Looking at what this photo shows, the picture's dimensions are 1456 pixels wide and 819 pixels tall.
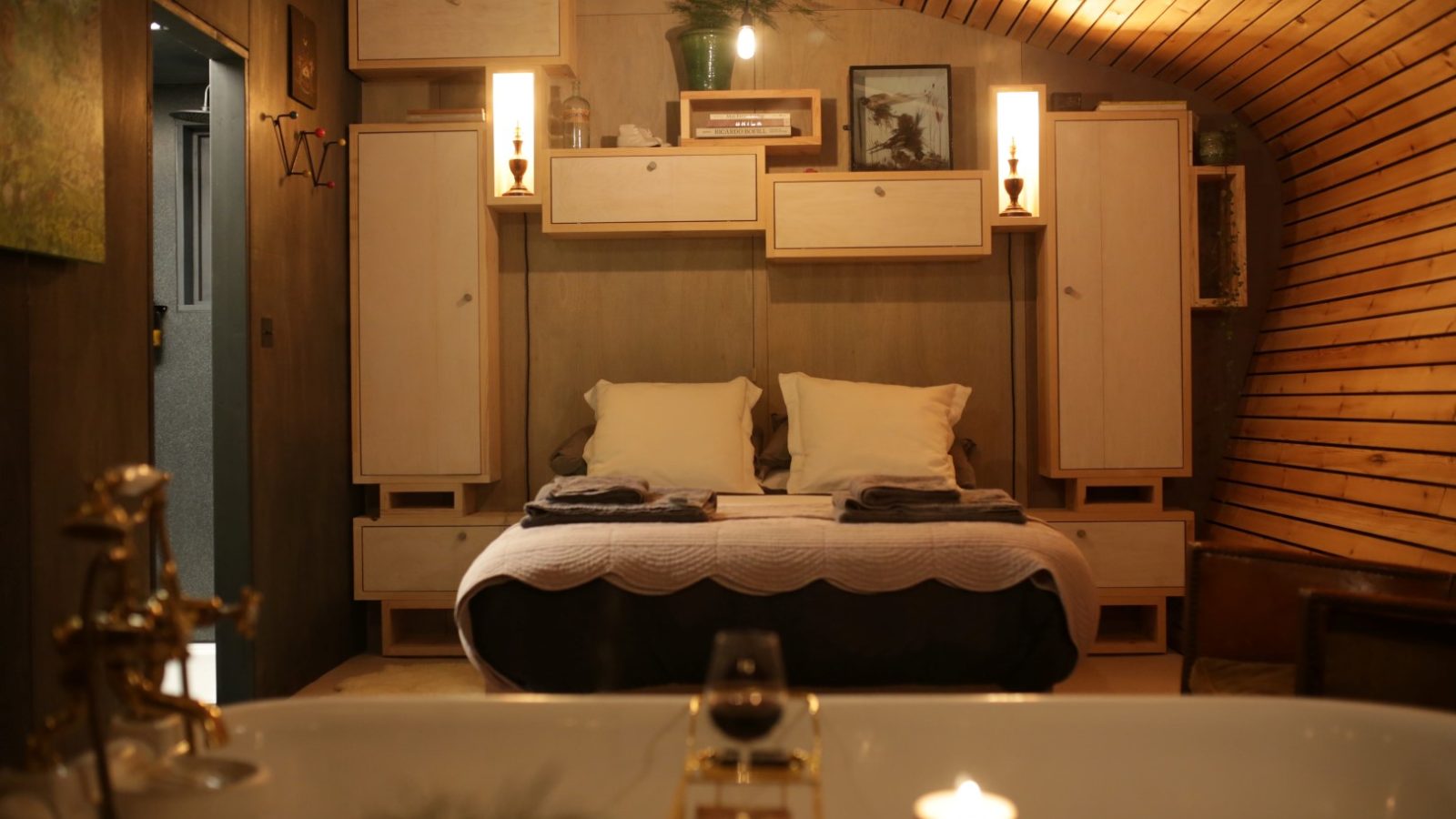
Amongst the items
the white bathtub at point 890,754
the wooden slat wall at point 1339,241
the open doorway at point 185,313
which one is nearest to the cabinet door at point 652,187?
the wooden slat wall at point 1339,241

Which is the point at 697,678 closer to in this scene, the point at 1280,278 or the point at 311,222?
the point at 311,222

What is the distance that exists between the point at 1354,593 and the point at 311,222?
3274 millimetres

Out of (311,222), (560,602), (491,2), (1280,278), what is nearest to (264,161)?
(311,222)

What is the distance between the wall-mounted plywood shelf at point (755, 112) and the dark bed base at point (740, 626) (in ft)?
6.39

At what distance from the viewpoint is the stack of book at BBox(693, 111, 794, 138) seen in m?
→ 4.22

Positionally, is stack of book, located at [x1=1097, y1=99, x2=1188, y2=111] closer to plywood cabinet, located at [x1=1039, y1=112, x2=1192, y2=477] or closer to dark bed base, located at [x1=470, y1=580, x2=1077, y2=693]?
plywood cabinet, located at [x1=1039, y1=112, x2=1192, y2=477]

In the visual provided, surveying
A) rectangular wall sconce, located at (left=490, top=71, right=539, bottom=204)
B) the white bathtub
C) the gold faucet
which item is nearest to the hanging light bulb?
rectangular wall sconce, located at (left=490, top=71, right=539, bottom=204)

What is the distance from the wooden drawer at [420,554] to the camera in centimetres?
406

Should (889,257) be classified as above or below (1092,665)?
above

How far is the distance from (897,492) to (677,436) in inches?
37.5

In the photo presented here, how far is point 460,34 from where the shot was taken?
4180 mm

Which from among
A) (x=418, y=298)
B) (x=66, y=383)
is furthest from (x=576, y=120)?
(x=66, y=383)

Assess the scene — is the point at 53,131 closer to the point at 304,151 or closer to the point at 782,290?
A: the point at 304,151

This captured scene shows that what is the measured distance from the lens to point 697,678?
9.45ft
